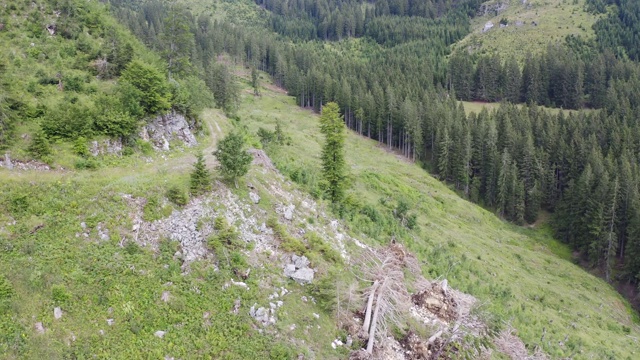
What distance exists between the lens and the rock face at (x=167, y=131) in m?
35.8

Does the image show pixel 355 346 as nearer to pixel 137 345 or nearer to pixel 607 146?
pixel 137 345

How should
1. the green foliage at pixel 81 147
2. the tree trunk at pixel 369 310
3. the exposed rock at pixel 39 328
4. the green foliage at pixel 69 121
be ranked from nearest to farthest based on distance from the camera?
the exposed rock at pixel 39 328 < the tree trunk at pixel 369 310 < the green foliage at pixel 81 147 < the green foliage at pixel 69 121

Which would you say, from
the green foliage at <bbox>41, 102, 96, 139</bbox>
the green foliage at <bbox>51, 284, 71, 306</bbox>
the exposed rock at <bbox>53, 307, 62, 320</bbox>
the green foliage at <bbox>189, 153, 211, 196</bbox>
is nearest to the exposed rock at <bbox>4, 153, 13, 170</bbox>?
the green foliage at <bbox>41, 102, 96, 139</bbox>

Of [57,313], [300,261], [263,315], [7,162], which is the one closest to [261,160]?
[300,261]

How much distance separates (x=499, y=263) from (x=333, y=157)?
25.0 m

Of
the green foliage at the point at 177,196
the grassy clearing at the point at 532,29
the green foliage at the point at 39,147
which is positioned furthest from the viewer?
the grassy clearing at the point at 532,29

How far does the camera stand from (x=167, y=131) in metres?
37.5

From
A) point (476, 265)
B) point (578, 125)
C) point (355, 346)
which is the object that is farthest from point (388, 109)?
point (355, 346)

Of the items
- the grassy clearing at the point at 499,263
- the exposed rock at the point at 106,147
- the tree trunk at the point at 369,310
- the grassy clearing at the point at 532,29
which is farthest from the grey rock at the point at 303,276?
the grassy clearing at the point at 532,29

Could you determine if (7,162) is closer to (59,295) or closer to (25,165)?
(25,165)

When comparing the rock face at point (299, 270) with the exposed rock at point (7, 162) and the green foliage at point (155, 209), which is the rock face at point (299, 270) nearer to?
the green foliage at point (155, 209)

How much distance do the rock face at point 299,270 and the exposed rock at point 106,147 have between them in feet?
55.2

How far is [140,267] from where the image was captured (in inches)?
952

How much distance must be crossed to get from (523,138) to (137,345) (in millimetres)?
85220
